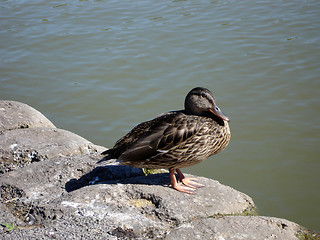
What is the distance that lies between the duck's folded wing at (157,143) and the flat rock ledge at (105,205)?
0.92ft

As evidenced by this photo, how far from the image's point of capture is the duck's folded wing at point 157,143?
4109 millimetres

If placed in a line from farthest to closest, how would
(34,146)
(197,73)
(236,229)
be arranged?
(197,73)
(34,146)
(236,229)

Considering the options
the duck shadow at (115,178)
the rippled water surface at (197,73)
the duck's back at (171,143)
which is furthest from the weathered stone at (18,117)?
the duck's back at (171,143)

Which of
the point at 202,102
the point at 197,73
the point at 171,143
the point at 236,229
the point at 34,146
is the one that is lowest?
the point at 236,229

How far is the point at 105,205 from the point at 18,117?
2571 mm

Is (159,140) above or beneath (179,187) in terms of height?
above

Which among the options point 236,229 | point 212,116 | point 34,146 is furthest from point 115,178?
point 236,229

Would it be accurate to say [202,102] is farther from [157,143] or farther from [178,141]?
[157,143]

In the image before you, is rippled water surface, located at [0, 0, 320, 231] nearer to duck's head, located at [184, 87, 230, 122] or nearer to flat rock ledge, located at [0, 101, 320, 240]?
flat rock ledge, located at [0, 101, 320, 240]

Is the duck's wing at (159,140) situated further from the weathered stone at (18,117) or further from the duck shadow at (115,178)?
the weathered stone at (18,117)

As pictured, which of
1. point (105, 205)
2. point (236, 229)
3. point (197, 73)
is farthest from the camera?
point (197, 73)

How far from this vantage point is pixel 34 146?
4.95 meters

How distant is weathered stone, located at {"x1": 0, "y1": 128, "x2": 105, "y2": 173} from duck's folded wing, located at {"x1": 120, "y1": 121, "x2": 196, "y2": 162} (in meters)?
1.12

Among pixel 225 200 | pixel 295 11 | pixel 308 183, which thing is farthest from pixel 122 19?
pixel 225 200
